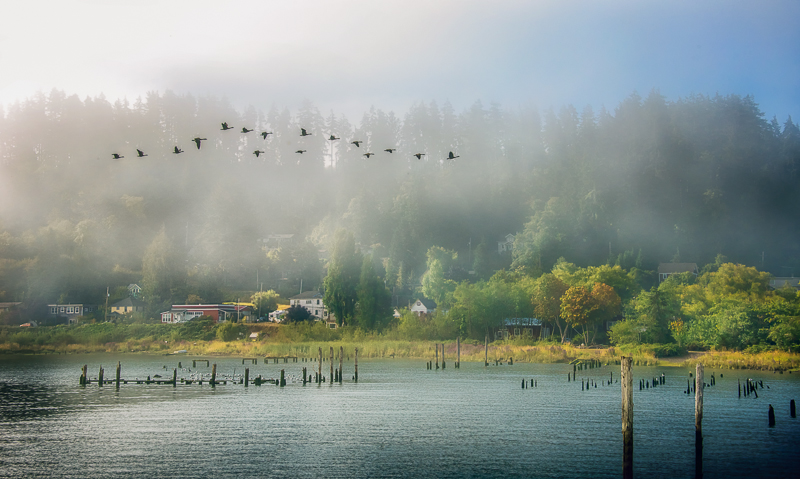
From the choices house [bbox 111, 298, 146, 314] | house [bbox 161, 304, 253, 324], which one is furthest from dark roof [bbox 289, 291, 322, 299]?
house [bbox 111, 298, 146, 314]

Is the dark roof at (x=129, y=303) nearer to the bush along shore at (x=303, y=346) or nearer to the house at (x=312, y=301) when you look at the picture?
the bush along shore at (x=303, y=346)

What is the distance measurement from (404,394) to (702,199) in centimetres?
12651

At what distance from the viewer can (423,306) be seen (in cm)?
14462

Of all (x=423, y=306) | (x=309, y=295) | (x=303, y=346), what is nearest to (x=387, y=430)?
(x=303, y=346)

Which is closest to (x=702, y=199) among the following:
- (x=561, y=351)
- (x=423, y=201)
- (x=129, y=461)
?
(x=423, y=201)

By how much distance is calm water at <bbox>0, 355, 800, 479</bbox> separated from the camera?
35.8 meters

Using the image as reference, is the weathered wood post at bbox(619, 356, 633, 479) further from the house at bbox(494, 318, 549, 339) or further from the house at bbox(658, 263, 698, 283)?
the house at bbox(658, 263, 698, 283)

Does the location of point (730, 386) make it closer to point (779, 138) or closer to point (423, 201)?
point (423, 201)

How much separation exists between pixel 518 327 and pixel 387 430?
8164 cm

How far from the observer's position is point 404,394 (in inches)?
2569

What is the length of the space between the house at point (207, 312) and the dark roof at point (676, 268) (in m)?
90.8

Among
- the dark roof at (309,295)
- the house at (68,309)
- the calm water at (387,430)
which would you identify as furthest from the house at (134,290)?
the calm water at (387,430)

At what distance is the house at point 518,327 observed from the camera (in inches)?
4894

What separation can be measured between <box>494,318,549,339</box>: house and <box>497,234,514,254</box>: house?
54.0 meters
